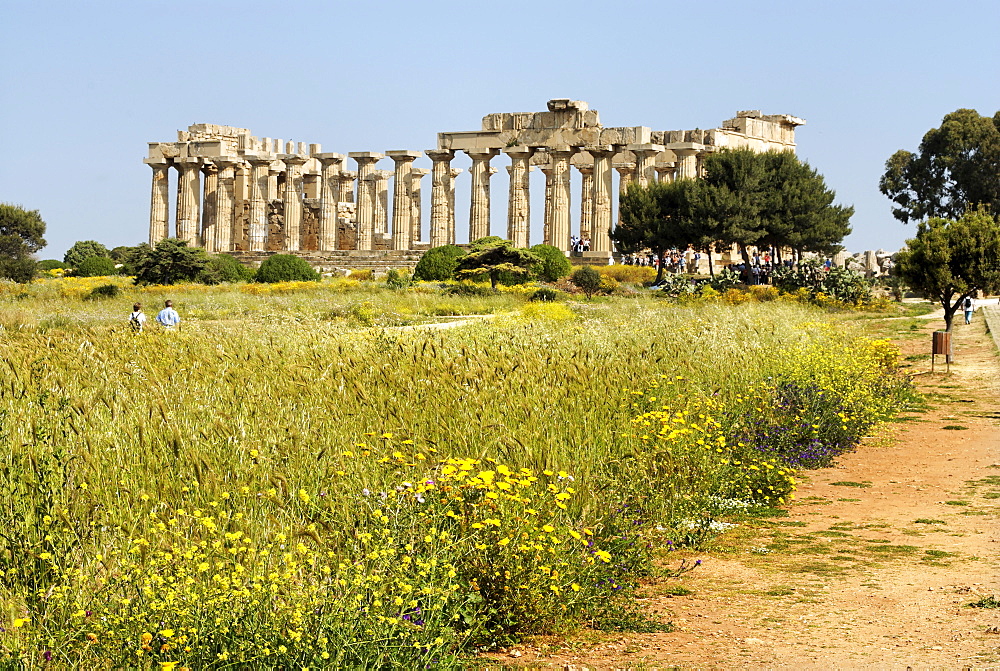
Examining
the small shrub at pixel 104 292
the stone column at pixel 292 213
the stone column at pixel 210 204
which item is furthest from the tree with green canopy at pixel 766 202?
the stone column at pixel 210 204

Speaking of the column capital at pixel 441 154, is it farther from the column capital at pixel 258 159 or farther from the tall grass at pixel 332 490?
the tall grass at pixel 332 490

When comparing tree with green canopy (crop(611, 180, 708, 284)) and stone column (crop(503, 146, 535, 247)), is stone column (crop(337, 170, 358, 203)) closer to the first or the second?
stone column (crop(503, 146, 535, 247))

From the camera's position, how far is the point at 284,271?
162 feet

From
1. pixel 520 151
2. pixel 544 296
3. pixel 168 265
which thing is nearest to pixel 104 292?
pixel 168 265

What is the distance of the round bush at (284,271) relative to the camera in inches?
1934

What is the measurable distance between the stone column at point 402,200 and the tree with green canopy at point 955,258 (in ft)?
144

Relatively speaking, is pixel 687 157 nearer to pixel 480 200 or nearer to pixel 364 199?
pixel 480 200

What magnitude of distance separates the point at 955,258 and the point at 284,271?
3159cm

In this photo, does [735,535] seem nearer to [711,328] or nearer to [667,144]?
[711,328]

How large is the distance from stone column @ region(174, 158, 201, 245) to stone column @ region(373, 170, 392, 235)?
399 inches

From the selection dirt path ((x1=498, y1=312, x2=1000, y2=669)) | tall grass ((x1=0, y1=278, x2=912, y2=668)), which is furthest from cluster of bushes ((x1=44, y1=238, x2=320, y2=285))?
dirt path ((x1=498, y1=312, x2=1000, y2=669))

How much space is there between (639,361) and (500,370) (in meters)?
2.73

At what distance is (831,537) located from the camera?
32.9 ft

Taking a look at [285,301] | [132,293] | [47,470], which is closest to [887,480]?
[47,470]
